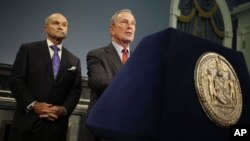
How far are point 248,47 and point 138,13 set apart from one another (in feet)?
6.75

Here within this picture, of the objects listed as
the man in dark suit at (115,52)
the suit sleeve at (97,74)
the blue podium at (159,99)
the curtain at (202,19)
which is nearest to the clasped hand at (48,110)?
the man in dark suit at (115,52)

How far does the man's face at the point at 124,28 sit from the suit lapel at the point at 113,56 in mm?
62

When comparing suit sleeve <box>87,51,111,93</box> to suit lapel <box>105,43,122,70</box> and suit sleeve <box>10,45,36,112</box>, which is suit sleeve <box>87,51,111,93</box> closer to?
suit lapel <box>105,43,122,70</box>

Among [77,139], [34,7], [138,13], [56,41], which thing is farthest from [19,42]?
[138,13]

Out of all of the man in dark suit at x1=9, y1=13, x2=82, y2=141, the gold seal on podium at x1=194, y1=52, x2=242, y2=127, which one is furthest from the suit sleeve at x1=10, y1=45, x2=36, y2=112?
the gold seal on podium at x1=194, y1=52, x2=242, y2=127

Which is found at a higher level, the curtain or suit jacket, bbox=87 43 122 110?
the curtain

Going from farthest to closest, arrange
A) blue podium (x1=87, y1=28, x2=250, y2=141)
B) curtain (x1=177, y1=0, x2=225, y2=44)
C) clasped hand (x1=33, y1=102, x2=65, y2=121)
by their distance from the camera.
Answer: curtain (x1=177, y1=0, x2=225, y2=44) < clasped hand (x1=33, y1=102, x2=65, y2=121) < blue podium (x1=87, y1=28, x2=250, y2=141)

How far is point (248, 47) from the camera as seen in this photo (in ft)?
15.1

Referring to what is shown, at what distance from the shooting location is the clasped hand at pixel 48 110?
1821 millimetres

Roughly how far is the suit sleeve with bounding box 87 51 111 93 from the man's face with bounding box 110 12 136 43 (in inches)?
6.2

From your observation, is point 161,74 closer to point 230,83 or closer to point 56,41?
point 230,83

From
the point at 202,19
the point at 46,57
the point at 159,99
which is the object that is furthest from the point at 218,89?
the point at 202,19

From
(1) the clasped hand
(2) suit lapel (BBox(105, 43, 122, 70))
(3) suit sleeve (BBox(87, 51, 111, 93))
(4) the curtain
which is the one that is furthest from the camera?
(4) the curtain

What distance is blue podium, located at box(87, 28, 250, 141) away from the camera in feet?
1.57
